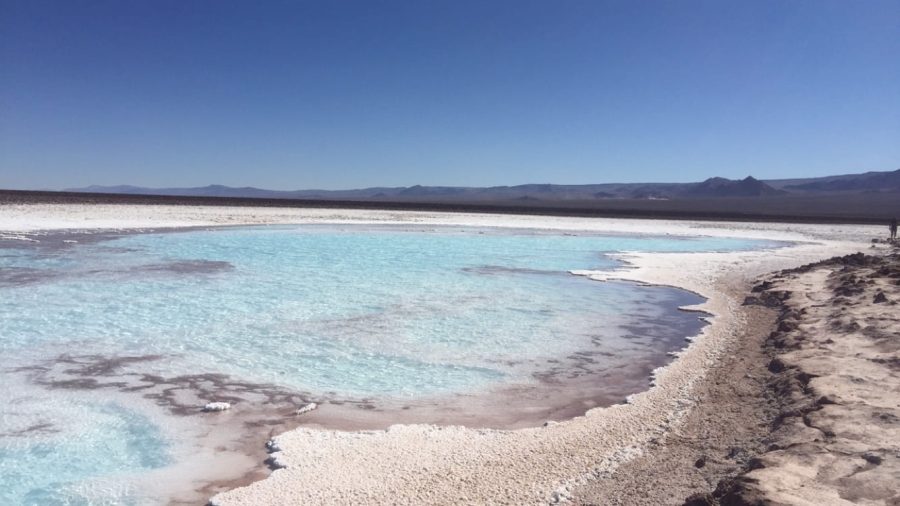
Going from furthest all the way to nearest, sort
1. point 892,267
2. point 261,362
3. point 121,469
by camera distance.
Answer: point 892,267
point 261,362
point 121,469

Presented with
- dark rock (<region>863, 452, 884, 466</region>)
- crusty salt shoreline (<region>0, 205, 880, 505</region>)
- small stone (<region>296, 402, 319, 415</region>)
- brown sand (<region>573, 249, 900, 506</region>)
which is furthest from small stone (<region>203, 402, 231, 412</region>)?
dark rock (<region>863, 452, 884, 466</region>)

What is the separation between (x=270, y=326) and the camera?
6.45 metres

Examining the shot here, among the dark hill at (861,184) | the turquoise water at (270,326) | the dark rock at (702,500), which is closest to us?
the dark rock at (702,500)

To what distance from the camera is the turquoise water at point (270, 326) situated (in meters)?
3.67

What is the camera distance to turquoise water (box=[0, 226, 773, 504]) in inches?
145

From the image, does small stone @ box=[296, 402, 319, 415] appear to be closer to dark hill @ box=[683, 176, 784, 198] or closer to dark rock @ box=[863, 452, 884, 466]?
dark rock @ box=[863, 452, 884, 466]

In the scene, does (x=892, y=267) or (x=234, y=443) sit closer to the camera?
(x=234, y=443)

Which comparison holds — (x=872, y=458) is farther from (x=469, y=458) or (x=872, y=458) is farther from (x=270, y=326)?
(x=270, y=326)

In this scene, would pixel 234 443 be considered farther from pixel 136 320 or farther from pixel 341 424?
pixel 136 320

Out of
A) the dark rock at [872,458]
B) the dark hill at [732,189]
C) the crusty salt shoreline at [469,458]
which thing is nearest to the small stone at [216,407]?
the crusty salt shoreline at [469,458]

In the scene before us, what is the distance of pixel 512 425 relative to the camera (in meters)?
3.99

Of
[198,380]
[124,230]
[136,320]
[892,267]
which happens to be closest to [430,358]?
[198,380]

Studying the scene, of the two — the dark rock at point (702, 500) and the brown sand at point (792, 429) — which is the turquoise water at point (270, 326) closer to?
the brown sand at point (792, 429)

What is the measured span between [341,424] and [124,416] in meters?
1.43
